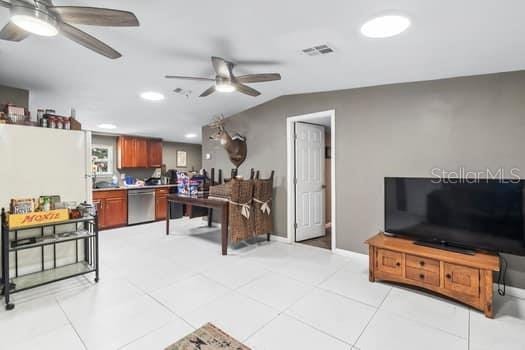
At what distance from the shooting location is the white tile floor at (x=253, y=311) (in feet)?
6.05

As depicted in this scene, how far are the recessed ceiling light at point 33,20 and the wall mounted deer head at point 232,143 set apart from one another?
112 inches

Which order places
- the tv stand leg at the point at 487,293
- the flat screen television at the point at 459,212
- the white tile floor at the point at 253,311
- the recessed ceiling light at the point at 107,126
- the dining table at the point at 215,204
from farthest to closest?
1. the recessed ceiling light at the point at 107,126
2. the dining table at the point at 215,204
3. the flat screen television at the point at 459,212
4. the tv stand leg at the point at 487,293
5. the white tile floor at the point at 253,311

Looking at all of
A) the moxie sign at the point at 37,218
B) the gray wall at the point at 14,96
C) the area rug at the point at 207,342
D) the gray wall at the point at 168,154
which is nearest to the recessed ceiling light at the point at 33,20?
the moxie sign at the point at 37,218

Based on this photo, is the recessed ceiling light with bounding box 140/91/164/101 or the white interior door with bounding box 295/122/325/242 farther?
the white interior door with bounding box 295/122/325/242

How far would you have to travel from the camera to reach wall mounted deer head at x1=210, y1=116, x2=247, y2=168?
444 centimetres

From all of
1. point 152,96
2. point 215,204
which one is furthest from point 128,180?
point 215,204

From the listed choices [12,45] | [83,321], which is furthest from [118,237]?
[12,45]

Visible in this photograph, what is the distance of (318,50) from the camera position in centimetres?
237

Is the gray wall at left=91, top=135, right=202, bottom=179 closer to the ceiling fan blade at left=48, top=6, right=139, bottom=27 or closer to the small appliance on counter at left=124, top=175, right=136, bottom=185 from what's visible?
the small appliance on counter at left=124, top=175, right=136, bottom=185

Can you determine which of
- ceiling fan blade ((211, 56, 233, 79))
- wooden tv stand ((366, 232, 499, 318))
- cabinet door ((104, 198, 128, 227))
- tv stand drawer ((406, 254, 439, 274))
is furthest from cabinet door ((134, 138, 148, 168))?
tv stand drawer ((406, 254, 439, 274))

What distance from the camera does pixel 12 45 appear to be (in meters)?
2.18

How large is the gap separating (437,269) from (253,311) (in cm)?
172

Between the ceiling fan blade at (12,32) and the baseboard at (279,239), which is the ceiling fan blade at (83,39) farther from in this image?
the baseboard at (279,239)

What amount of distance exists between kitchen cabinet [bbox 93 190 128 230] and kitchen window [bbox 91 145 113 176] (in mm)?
959
